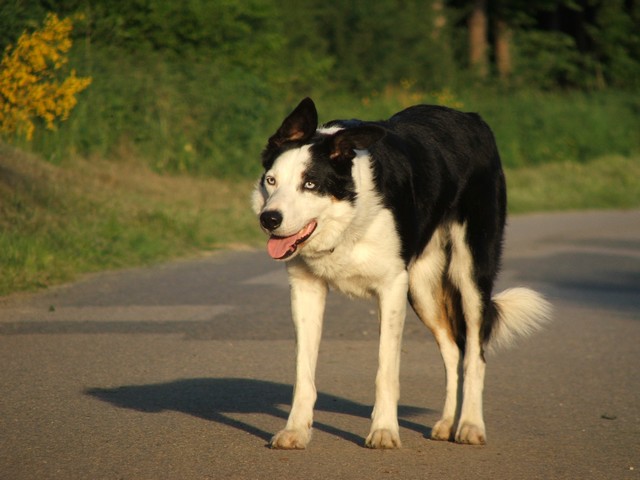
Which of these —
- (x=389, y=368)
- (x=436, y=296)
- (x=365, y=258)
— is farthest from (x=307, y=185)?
(x=436, y=296)

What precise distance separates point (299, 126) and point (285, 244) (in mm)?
550

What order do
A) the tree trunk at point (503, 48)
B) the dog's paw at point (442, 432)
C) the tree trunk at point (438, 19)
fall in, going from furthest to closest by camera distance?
the tree trunk at point (503, 48) < the tree trunk at point (438, 19) < the dog's paw at point (442, 432)

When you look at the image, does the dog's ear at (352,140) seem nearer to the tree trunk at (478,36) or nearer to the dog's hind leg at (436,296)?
the dog's hind leg at (436,296)

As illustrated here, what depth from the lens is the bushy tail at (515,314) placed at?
6465mm

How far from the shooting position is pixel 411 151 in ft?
20.4

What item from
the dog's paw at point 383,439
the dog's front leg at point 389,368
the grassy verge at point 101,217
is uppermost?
the dog's front leg at point 389,368

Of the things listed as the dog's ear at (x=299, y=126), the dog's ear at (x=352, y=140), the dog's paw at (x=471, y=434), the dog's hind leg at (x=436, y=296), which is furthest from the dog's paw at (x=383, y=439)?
the dog's ear at (x=299, y=126)

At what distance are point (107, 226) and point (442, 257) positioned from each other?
24.4 ft

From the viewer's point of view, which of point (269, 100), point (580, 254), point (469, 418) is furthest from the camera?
point (269, 100)

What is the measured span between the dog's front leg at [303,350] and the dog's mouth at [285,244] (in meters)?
0.29

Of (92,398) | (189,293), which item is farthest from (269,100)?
(92,398)

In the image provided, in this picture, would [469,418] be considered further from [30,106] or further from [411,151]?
[30,106]

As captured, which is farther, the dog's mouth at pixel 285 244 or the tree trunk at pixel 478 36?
the tree trunk at pixel 478 36

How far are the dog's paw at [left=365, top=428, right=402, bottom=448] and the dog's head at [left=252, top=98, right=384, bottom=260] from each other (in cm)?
86
